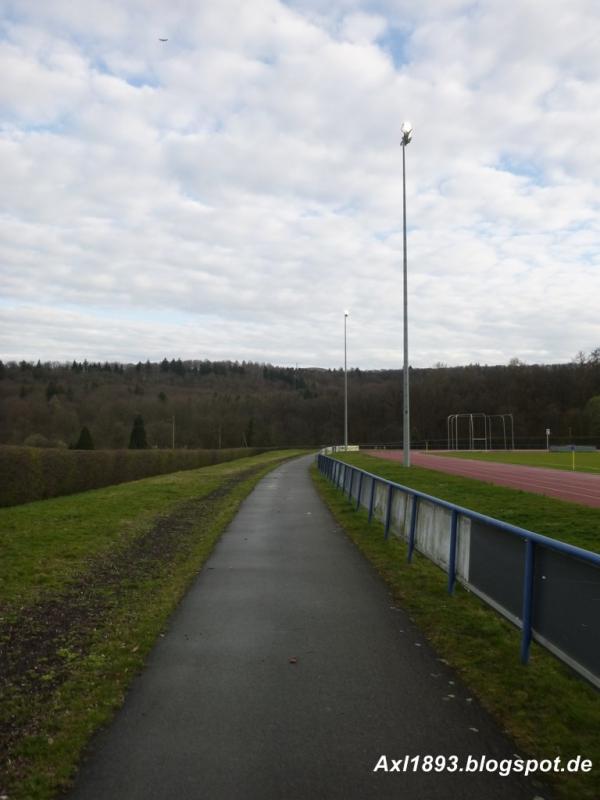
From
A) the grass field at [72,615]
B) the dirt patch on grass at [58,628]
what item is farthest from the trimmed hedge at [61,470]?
the dirt patch on grass at [58,628]

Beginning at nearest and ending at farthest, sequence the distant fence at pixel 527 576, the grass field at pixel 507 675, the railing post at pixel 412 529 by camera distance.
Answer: the grass field at pixel 507 675, the distant fence at pixel 527 576, the railing post at pixel 412 529

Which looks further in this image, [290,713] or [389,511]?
[389,511]

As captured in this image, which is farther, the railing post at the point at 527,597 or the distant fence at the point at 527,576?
the railing post at the point at 527,597

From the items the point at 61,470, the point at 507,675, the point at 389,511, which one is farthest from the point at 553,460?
the point at 507,675

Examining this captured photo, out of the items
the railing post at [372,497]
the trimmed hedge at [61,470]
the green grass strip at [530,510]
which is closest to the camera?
Answer: the green grass strip at [530,510]

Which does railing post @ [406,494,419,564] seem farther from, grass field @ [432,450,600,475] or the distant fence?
grass field @ [432,450,600,475]

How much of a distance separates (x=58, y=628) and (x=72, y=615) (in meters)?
0.52

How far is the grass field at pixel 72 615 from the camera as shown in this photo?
12.9ft

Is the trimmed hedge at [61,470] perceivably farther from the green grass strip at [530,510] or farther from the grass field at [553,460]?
the grass field at [553,460]

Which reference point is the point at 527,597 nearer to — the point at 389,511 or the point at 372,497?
the point at 389,511

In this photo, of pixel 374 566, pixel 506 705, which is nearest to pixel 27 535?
pixel 374 566

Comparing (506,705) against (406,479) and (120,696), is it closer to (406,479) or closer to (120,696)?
(120,696)

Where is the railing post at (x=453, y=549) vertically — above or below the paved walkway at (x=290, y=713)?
above

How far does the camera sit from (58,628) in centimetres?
648
